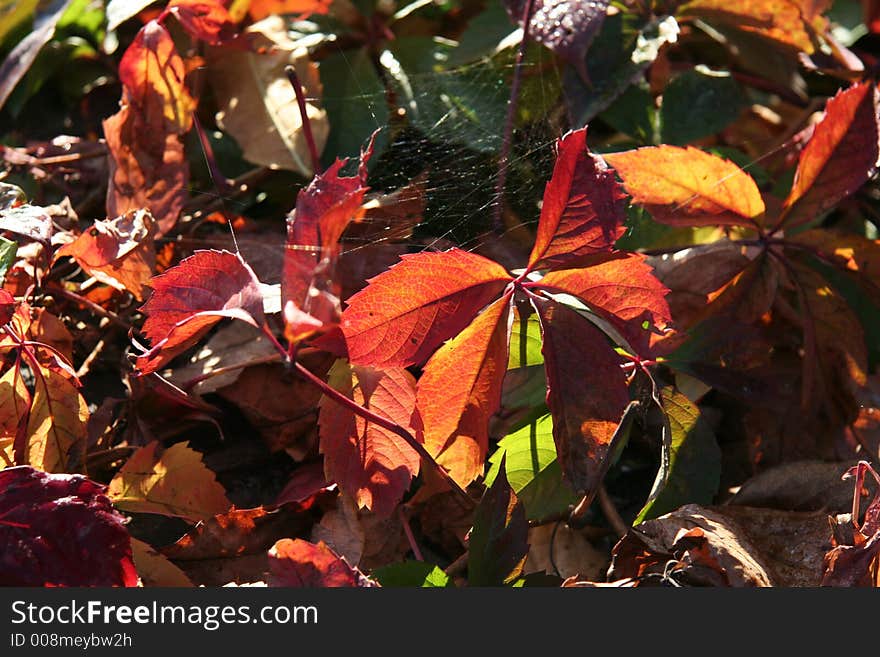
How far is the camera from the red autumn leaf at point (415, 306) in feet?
2.77

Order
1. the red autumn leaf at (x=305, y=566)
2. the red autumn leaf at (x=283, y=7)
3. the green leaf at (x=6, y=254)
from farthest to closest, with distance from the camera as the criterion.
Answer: the red autumn leaf at (x=283, y=7) → the green leaf at (x=6, y=254) → the red autumn leaf at (x=305, y=566)

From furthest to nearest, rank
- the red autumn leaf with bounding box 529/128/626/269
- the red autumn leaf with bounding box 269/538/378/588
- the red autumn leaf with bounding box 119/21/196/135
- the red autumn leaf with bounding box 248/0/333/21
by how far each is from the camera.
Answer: the red autumn leaf with bounding box 248/0/333/21 < the red autumn leaf with bounding box 119/21/196/135 < the red autumn leaf with bounding box 529/128/626/269 < the red autumn leaf with bounding box 269/538/378/588

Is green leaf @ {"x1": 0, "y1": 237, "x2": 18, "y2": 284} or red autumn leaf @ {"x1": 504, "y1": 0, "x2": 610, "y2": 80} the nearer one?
green leaf @ {"x1": 0, "y1": 237, "x2": 18, "y2": 284}

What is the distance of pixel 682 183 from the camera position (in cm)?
101

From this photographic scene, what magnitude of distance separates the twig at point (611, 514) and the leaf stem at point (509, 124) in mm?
326

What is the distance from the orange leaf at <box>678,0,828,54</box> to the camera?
4.17ft

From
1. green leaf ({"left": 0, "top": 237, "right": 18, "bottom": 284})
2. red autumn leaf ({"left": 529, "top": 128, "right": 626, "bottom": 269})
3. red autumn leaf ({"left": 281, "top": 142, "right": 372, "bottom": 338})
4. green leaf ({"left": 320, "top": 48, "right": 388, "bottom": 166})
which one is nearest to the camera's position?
red autumn leaf ({"left": 281, "top": 142, "right": 372, "bottom": 338})

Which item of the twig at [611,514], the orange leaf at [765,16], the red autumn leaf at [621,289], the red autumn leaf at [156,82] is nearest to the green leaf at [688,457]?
the twig at [611,514]

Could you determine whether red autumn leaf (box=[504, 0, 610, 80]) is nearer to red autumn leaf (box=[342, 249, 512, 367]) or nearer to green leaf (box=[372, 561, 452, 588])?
red autumn leaf (box=[342, 249, 512, 367])

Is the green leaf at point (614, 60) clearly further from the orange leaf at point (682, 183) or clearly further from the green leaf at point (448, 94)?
the orange leaf at point (682, 183)

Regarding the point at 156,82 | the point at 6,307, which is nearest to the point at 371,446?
the point at 6,307

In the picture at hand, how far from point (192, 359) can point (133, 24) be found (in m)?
0.69

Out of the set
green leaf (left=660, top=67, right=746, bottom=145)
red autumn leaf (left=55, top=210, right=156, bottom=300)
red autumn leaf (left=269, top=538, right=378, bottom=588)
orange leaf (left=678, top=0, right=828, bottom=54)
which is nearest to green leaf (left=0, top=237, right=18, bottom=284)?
red autumn leaf (left=55, top=210, right=156, bottom=300)

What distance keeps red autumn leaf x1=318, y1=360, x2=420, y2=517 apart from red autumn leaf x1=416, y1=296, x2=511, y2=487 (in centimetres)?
4
